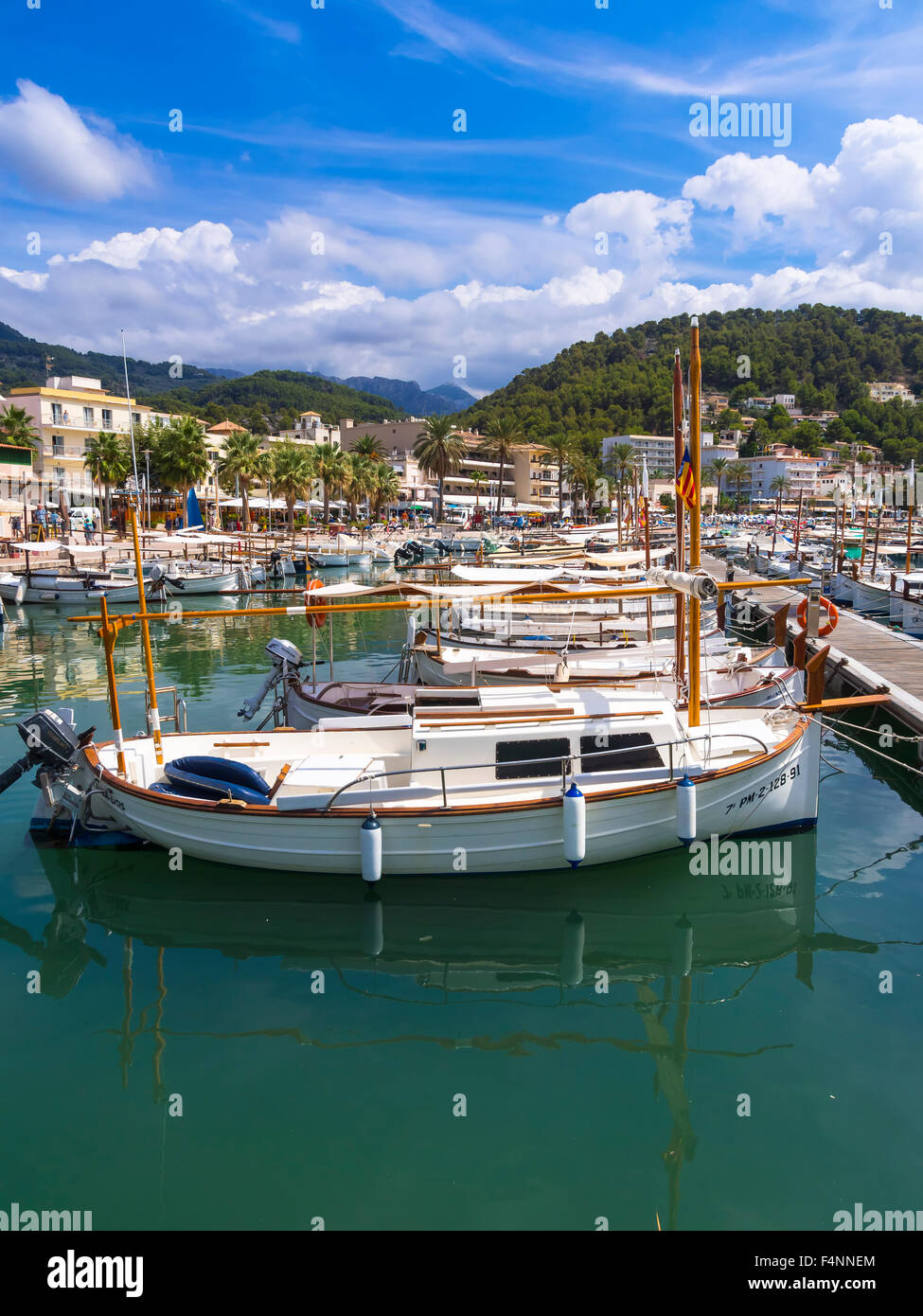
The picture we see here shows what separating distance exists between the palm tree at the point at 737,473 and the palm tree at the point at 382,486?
327 ft

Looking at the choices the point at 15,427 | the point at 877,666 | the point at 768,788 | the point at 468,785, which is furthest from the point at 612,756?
the point at 15,427

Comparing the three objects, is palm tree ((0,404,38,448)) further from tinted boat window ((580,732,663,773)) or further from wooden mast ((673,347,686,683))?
tinted boat window ((580,732,663,773))

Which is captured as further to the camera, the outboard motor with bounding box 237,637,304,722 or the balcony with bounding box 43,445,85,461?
the balcony with bounding box 43,445,85,461

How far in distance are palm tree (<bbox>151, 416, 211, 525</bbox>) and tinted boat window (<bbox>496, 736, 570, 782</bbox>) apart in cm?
6086

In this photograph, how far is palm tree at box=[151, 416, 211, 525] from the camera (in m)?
68.7

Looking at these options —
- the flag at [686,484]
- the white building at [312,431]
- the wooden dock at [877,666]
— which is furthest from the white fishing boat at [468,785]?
the white building at [312,431]

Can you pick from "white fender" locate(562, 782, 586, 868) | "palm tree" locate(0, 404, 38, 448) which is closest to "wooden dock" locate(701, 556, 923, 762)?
"white fender" locate(562, 782, 586, 868)

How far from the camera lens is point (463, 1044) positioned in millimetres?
9891

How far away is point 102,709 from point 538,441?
176 m

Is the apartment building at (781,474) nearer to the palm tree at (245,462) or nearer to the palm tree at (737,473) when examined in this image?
the palm tree at (737,473)

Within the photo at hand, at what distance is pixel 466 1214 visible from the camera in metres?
7.44

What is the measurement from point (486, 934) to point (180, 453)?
65809 mm
